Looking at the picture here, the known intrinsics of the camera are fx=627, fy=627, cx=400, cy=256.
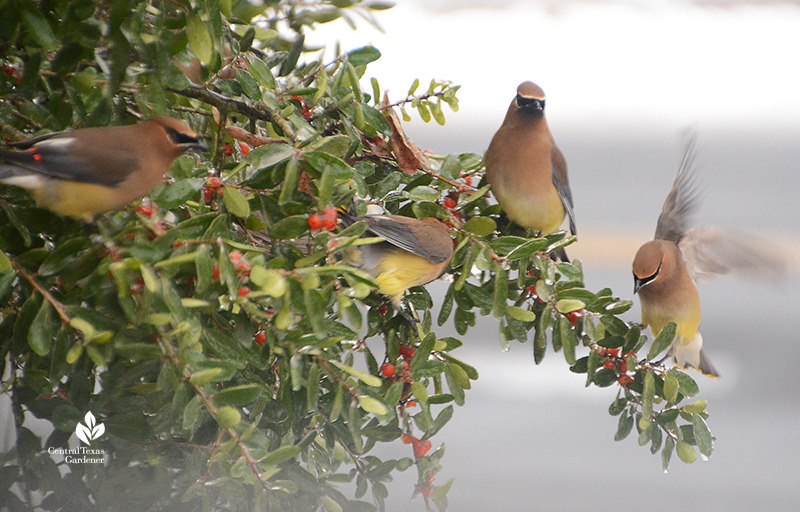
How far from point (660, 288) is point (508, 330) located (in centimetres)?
39

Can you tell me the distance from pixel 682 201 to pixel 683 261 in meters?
0.11

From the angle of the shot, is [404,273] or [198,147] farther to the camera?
[404,273]

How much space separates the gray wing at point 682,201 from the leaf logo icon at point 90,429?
0.97 metres

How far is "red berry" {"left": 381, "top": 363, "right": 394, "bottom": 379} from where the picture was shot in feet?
2.77

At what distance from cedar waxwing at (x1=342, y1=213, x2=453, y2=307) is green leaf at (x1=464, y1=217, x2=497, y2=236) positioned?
0.22 feet

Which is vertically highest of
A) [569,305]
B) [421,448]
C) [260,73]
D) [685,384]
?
[260,73]

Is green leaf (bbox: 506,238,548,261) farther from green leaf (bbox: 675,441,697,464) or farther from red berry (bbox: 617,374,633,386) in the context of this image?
green leaf (bbox: 675,441,697,464)

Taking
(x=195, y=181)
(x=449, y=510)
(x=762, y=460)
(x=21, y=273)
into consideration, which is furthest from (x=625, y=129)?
(x=21, y=273)

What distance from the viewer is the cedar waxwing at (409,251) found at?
0.87 m

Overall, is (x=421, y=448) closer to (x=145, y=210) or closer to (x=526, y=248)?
(x=526, y=248)

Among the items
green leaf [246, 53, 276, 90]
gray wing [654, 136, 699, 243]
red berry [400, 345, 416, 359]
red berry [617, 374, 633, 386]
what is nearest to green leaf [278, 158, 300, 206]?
green leaf [246, 53, 276, 90]

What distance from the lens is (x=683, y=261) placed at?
1153 millimetres

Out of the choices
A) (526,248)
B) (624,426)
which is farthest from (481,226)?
(624,426)

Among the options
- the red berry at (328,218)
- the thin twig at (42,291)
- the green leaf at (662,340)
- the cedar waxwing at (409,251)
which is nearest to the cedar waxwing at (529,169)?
the cedar waxwing at (409,251)
